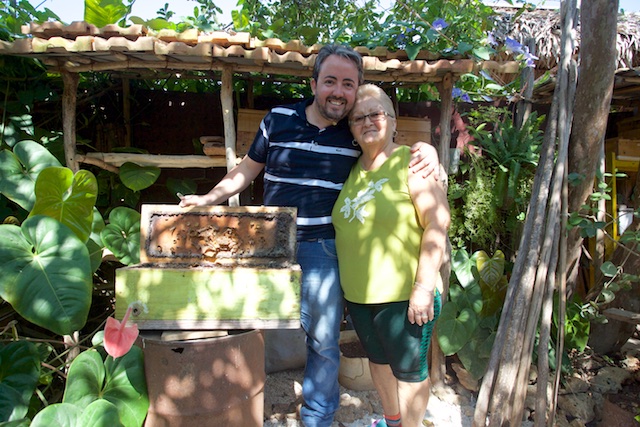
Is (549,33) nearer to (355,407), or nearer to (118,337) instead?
(355,407)

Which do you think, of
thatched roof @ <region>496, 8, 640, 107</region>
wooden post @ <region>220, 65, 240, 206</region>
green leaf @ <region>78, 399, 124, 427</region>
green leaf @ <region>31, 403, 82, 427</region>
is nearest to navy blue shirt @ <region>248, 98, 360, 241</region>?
wooden post @ <region>220, 65, 240, 206</region>

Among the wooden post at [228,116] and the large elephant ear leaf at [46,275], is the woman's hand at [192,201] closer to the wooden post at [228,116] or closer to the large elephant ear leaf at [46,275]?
the large elephant ear leaf at [46,275]

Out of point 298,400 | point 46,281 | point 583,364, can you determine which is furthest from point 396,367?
point 583,364

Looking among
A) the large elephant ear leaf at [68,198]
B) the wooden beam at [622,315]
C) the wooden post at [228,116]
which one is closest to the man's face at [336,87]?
the wooden post at [228,116]

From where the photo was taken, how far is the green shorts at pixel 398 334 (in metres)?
2.07

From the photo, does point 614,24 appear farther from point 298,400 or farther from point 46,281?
point 46,281

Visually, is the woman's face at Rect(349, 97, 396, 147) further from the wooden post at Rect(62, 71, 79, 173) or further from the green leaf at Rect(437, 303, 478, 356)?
the wooden post at Rect(62, 71, 79, 173)

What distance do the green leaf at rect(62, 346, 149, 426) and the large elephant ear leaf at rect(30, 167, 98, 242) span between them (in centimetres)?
63

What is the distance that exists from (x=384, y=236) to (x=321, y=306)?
1.56 ft

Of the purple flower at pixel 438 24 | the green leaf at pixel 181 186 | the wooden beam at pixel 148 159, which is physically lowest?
the green leaf at pixel 181 186

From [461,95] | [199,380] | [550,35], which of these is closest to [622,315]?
[461,95]

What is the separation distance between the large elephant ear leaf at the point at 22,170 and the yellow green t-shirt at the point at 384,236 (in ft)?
5.61

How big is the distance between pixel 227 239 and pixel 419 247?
2.90 feet

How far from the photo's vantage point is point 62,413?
1851mm
